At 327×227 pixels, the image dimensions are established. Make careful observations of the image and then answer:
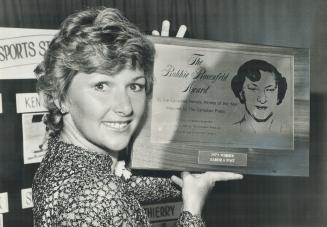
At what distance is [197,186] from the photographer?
113 cm

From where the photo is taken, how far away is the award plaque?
1118 mm

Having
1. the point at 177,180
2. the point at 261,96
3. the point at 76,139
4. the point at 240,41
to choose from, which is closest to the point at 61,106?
the point at 76,139

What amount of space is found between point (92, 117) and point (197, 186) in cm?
30

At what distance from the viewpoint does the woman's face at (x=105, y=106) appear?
99 centimetres

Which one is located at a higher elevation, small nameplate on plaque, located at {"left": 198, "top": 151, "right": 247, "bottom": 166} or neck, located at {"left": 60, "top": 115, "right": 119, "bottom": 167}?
neck, located at {"left": 60, "top": 115, "right": 119, "bottom": 167}

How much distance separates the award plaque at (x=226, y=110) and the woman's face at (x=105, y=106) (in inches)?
2.9

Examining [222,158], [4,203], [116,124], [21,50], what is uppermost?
[21,50]

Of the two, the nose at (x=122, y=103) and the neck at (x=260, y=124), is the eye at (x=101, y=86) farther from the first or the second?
the neck at (x=260, y=124)

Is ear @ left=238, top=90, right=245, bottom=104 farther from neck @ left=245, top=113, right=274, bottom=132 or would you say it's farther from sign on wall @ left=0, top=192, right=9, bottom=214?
sign on wall @ left=0, top=192, right=9, bottom=214

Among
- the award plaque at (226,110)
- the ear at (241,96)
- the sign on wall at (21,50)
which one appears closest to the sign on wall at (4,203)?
the sign on wall at (21,50)

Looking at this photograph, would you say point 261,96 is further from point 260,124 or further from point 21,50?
point 21,50

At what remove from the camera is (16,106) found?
134cm

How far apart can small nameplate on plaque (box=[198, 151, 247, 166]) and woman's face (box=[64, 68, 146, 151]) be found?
18 cm

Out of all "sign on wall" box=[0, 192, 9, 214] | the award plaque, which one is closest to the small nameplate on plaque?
the award plaque
